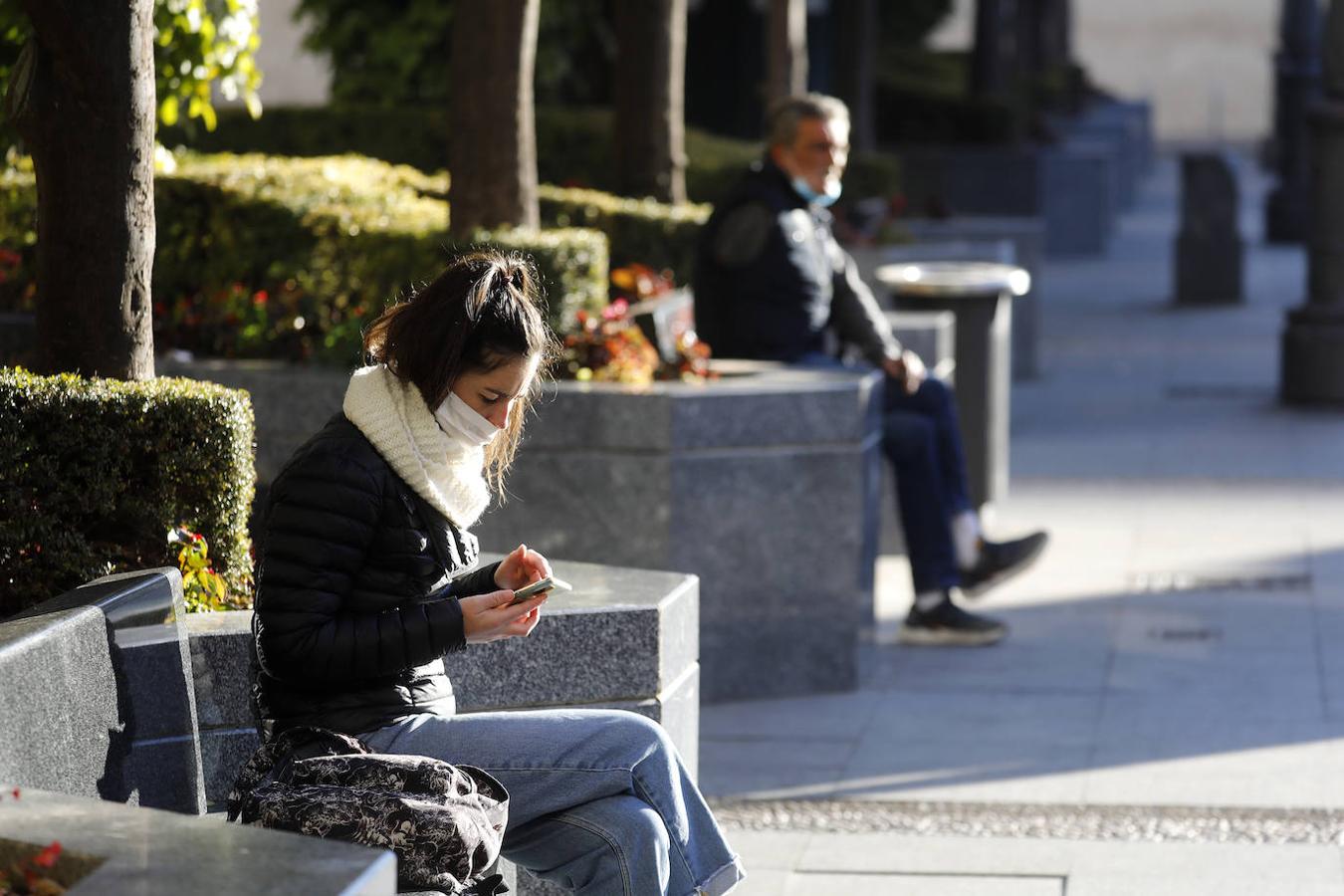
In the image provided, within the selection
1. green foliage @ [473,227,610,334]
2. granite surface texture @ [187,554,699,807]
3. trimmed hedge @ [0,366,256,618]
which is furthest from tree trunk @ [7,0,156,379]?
green foliage @ [473,227,610,334]

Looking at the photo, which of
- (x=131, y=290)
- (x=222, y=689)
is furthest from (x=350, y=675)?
(x=131, y=290)

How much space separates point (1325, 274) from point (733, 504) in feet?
25.9

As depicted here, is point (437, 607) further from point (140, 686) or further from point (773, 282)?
point (773, 282)

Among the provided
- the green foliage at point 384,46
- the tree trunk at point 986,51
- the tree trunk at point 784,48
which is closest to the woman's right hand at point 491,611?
the tree trunk at point 784,48

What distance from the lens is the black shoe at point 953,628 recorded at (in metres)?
7.59

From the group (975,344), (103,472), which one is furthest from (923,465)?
(103,472)

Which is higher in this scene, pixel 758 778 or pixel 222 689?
pixel 222 689

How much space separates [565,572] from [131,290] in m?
1.17

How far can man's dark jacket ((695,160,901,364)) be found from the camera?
7363 mm

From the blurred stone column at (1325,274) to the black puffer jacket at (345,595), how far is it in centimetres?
1053

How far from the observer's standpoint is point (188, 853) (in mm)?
2742

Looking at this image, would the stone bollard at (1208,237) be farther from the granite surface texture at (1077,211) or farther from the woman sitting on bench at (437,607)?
the woman sitting on bench at (437,607)

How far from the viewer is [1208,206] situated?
19016mm

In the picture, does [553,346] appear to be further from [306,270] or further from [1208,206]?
[1208,206]
